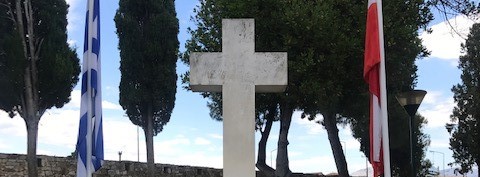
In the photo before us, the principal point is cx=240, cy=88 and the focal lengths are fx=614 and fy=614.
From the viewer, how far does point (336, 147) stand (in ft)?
59.7

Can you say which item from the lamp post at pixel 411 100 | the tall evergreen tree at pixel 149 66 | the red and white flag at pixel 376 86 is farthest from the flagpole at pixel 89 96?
the tall evergreen tree at pixel 149 66

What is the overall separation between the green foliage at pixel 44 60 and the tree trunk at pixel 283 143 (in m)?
6.18

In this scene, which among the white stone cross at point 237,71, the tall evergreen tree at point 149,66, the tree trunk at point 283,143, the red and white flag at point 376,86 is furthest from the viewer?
the tall evergreen tree at point 149,66

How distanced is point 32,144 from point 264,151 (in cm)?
650

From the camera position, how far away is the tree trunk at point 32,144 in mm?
16172

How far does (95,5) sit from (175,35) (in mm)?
14236

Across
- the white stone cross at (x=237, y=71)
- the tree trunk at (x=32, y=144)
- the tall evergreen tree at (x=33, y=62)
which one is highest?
the tall evergreen tree at (x=33, y=62)

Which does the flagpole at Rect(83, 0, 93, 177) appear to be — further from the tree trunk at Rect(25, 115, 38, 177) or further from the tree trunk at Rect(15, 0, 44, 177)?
the tree trunk at Rect(15, 0, 44, 177)

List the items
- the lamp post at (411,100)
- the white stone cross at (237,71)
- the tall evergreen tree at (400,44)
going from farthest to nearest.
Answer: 1. the tall evergreen tree at (400,44)
2. the lamp post at (411,100)
3. the white stone cross at (237,71)

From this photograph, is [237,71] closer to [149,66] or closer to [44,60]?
[44,60]

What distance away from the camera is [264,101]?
55.7 feet

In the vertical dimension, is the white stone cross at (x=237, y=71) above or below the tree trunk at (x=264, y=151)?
above

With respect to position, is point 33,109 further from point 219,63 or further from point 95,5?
point 219,63

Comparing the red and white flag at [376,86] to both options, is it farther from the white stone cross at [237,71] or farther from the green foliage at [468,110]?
the green foliage at [468,110]
